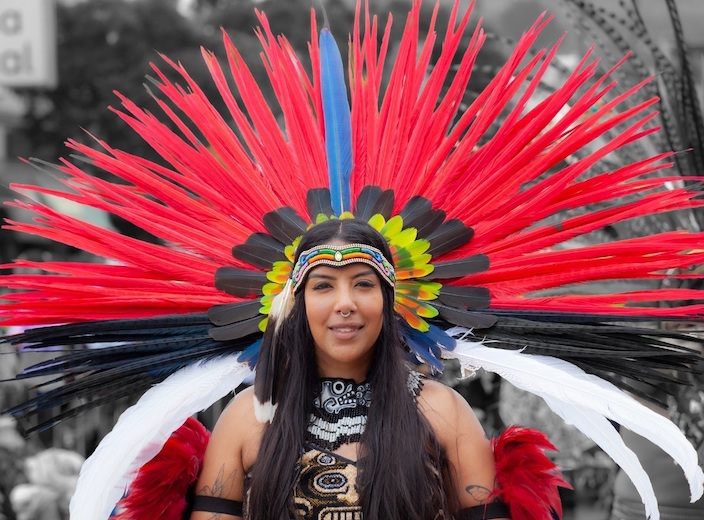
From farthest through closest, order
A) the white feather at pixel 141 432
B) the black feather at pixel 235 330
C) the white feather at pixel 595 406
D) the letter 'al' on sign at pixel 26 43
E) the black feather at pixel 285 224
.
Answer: the letter 'al' on sign at pixel 26 43 → the black feather at pixel 285 224 → the black feather at pixel 235 330 → the white feather at pixel 141 432 → the white feather at pixel 595 406

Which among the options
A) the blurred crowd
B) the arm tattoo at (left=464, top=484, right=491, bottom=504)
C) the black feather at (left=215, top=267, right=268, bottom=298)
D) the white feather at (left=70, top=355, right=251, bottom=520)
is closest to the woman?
the arm tattoo at (left=464, top=484, right=491, bottom=504)

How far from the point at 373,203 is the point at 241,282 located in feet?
1.48

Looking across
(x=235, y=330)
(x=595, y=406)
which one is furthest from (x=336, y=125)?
(x=595, y=406)

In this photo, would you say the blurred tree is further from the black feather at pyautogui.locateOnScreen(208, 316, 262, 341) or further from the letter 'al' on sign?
the black feather at pyautogui.locateOnScreen(208, 316, 262, 341)

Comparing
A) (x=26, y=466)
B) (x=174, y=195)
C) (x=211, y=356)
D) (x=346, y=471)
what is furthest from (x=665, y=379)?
(x=26, y=466)

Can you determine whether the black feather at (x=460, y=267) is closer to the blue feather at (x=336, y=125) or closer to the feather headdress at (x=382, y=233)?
the feather headdress at (x=382, y=233)

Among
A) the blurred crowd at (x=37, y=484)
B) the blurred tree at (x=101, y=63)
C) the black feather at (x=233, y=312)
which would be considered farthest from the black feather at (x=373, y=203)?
the blurred tree at (x=101, y=63)

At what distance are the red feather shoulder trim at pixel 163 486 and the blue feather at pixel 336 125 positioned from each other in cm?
83

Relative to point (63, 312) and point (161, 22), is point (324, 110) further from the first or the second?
point (161, 22)

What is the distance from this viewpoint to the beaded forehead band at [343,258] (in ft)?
9.18

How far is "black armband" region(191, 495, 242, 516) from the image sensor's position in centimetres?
284

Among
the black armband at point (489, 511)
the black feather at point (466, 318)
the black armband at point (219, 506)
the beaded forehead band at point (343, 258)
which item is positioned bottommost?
the black armband at point (489, 511)

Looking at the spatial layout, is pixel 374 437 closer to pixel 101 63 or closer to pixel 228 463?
pixel 228 463

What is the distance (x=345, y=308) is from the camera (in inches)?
109
